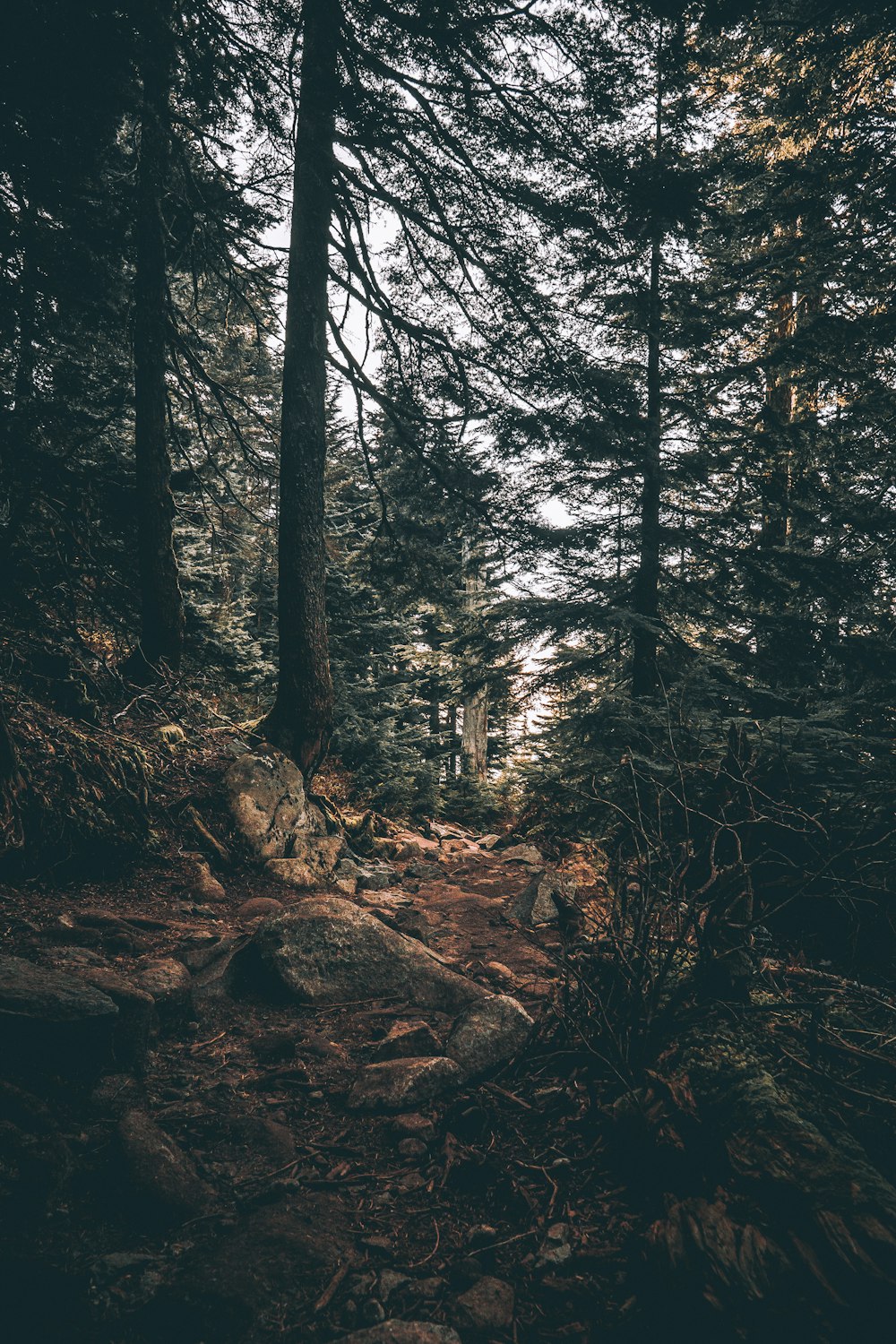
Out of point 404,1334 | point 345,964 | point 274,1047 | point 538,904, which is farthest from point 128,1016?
point 538,904

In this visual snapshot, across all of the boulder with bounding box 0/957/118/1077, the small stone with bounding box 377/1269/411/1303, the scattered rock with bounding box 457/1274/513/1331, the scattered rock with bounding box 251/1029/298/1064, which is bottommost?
the scattered rock with bounding box 251/1029/298/1064

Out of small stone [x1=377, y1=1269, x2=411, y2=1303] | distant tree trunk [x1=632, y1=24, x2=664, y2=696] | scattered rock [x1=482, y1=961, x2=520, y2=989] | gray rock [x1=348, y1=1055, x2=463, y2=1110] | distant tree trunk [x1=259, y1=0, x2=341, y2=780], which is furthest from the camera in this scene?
distant tree trunk [x1=632, y1=24, x2=664, y2=696]

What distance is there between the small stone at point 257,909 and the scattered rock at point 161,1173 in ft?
7.60

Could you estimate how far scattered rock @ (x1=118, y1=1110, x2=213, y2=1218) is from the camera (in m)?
1.92

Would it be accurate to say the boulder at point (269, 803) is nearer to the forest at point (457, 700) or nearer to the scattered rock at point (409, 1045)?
the forest at point (457, 700)

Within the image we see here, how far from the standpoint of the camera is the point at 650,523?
8.17 m

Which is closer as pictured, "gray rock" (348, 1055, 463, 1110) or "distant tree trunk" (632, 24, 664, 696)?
"gray rock" (348, 1055, 463, 1110)

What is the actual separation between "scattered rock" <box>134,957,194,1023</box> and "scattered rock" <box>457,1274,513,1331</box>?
6.35 feet

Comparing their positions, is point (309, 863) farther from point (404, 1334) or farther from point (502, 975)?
point (404, 1334)

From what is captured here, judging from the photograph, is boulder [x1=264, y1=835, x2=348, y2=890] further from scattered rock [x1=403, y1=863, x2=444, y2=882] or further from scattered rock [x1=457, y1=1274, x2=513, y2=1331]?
scattered rock [x1=457, y1=1274, x2=513, y2=1331]

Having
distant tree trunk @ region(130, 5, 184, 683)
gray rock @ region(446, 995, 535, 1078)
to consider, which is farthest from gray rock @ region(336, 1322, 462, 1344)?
distant tree trunk @ region(130, 5, 184, 683)

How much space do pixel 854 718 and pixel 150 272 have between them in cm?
867

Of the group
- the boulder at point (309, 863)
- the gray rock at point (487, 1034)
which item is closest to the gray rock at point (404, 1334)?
the gray rock at point (487, 1034)

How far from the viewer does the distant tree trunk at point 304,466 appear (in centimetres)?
657
